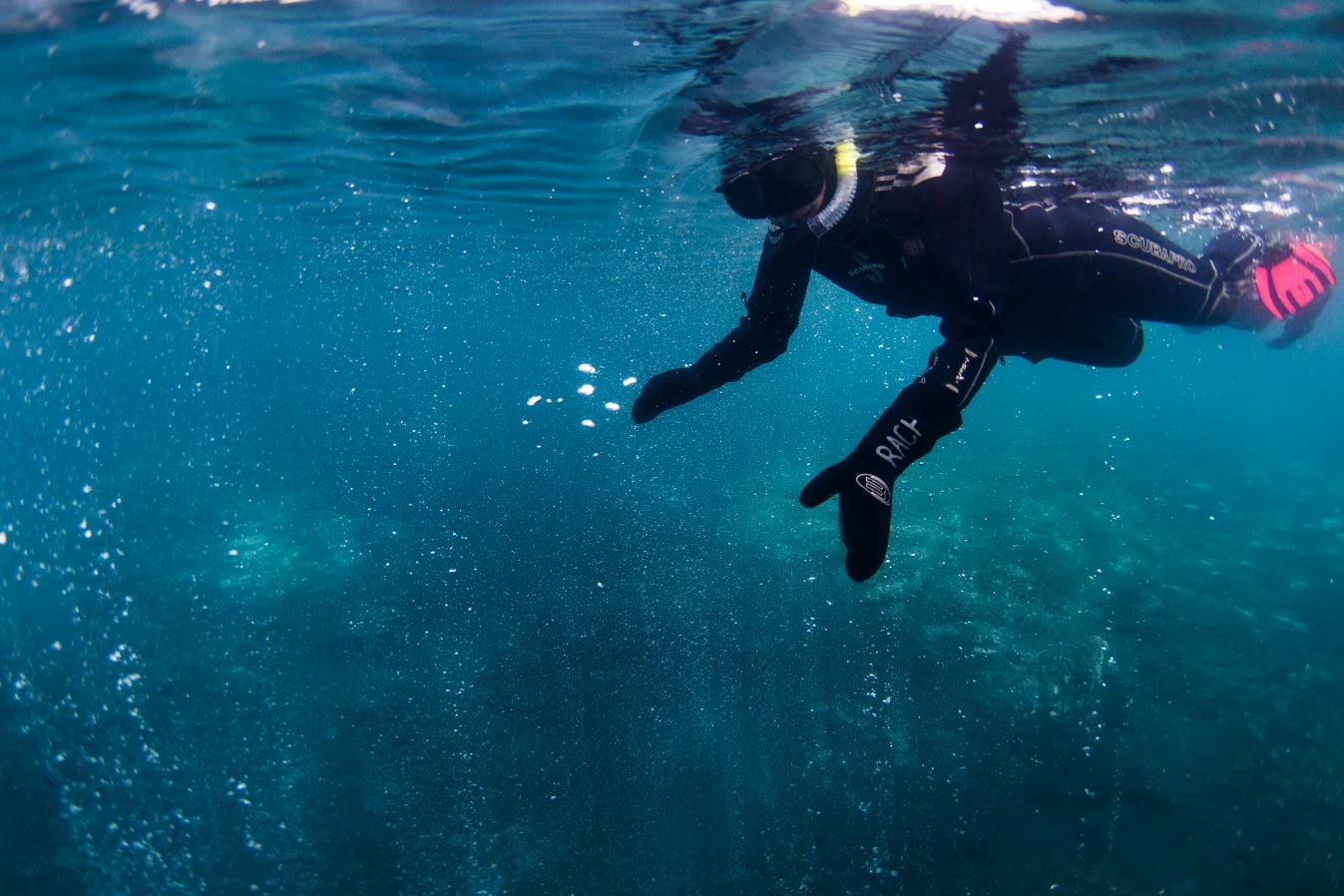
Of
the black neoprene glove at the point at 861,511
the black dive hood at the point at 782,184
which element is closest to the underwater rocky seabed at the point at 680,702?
the black neoprene glove at the point at 861,511

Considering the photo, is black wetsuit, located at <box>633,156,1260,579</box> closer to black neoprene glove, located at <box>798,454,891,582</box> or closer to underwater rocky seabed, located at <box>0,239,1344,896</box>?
black neoprene glove, located at <box>798,454,891,582</box>

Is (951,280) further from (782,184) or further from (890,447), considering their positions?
(782,184)

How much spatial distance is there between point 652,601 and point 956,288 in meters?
8.39

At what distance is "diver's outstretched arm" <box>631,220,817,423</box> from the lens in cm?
422

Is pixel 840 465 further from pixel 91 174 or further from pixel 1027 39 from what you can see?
pixel 91 174

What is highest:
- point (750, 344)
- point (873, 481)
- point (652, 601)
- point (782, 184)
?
point (782, 184)

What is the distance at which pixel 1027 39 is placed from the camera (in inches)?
235

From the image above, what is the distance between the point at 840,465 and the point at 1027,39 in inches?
210

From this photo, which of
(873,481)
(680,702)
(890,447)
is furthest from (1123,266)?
(680,702)

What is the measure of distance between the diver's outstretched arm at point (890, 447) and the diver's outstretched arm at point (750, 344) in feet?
3.67

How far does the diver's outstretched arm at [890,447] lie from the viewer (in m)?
2.91

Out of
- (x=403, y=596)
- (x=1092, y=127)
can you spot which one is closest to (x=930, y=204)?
(x=1092, y=127)

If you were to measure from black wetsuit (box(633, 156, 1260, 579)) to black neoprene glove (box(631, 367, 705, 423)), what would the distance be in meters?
0.01

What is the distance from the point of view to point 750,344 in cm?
442
